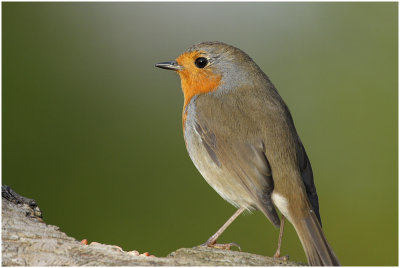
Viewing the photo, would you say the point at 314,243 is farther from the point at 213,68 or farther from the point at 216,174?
the point at 213,68

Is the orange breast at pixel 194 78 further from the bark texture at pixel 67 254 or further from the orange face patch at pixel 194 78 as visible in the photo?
the bark texture at pixel 67 254

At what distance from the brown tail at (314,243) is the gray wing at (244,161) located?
0.50 ft

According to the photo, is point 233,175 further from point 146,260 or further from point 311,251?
point 146,260

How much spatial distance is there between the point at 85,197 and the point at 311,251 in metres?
2.61

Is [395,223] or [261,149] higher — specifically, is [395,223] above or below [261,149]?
below

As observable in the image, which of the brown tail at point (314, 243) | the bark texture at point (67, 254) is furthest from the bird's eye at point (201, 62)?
the bark texture at point (67, 254)

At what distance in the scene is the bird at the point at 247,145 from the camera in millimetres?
3297

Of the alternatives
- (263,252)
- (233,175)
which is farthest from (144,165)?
(233,175)

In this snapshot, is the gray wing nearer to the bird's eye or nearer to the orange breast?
the orange breast

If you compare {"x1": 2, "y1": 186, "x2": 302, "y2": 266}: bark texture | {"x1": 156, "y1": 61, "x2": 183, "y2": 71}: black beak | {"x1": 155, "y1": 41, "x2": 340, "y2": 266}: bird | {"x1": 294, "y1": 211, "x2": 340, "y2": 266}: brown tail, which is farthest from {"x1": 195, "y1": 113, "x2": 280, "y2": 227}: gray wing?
{"x1": 156, "y1": 61, "x2": 183, "y2": 71}: black beak

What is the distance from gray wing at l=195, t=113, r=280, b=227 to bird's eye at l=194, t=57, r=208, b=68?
0.55 metres

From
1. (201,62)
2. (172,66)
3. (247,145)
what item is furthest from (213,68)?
(247,145)

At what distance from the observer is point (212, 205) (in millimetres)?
5172

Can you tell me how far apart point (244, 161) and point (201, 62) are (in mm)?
978
